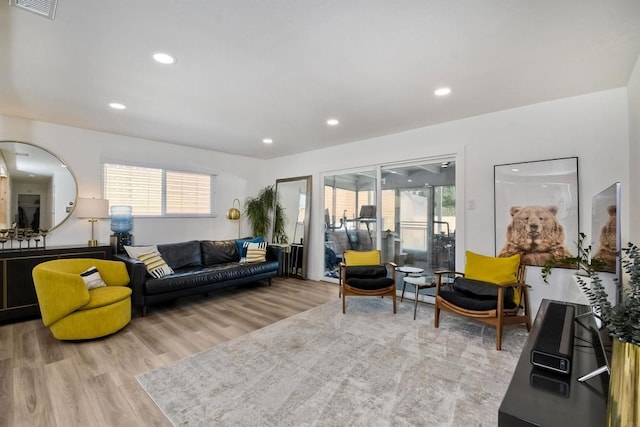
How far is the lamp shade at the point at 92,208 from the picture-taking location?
12.8 ft

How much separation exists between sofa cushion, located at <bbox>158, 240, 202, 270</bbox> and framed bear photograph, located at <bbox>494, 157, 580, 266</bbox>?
4444 mm

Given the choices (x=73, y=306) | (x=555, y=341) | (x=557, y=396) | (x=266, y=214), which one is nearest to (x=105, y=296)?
(x=73, y=306)

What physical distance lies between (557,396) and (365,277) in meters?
2.71

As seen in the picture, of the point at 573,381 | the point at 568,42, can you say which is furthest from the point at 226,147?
the point at 573,381

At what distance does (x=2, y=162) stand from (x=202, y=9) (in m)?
3.85

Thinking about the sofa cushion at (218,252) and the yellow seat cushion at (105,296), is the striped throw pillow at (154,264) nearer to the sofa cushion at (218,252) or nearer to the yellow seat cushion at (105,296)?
the yellow seat cushion at (105,296)

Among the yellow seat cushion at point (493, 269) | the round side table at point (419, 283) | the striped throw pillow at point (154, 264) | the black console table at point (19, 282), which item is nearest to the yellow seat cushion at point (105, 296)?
the striped throw pillow at point (154, 264)

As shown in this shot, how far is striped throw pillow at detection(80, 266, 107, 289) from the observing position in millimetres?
3145

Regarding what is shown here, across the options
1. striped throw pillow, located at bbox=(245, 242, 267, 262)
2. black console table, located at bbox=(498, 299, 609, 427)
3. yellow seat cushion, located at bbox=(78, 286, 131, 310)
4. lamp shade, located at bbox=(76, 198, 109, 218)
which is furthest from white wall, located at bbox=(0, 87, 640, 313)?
black console table, located at bbox=(498, 299, 609, 427)

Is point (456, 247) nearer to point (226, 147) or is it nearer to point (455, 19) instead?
point (455, 19)

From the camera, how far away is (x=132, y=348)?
2.69m

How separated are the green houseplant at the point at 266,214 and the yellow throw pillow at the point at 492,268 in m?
3.74

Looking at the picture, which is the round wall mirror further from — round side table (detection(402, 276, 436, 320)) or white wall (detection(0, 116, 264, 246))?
round side table (detection(402, 276, 436, 320))

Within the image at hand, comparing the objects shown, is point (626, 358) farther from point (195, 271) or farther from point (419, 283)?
point (195, 271)
